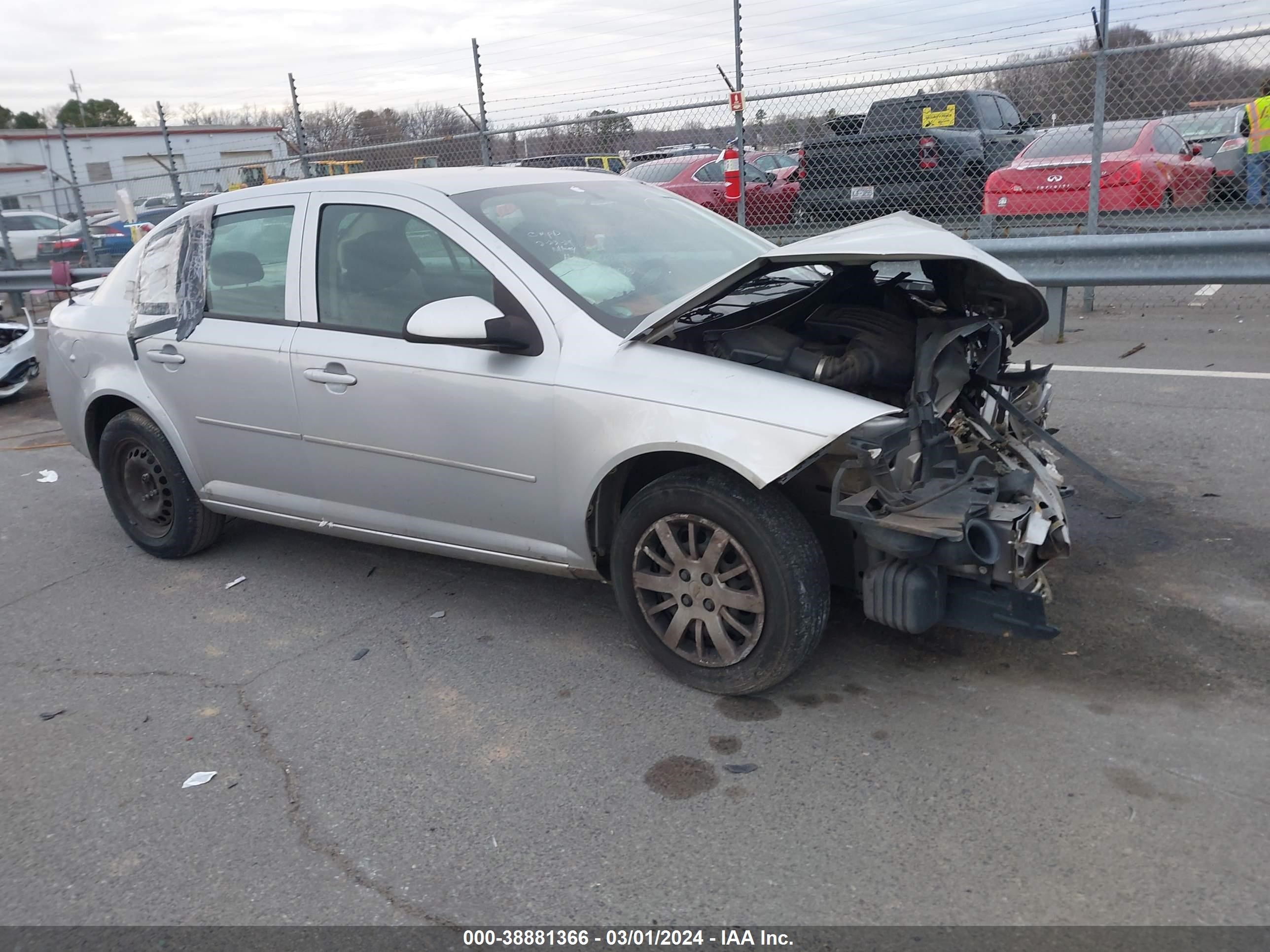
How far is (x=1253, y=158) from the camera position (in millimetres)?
10695

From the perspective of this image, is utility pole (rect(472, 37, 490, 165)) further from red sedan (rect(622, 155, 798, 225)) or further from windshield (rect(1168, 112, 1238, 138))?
windshield (rect(1168, 112, 1238, 138))

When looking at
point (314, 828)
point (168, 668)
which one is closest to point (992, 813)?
point (314, 828)

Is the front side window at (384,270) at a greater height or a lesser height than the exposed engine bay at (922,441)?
greater

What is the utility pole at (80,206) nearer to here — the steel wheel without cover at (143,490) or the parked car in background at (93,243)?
the parked car in background at (93,243)

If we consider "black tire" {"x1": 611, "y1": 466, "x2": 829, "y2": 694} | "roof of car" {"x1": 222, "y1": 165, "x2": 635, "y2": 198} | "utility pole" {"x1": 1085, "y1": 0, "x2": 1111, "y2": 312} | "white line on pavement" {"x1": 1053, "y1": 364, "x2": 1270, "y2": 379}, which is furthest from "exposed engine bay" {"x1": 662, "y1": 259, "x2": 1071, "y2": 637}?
"utility pole" {"x1": 1085, "y1": 0, "x2": 1111, "y2": 312}

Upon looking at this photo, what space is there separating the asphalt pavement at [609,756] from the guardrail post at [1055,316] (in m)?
3.69

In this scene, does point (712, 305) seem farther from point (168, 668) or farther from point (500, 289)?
point (168, 668)

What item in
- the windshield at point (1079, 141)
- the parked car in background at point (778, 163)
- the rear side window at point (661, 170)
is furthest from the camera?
the rear side window at point (661, 170)

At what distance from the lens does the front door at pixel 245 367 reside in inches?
173

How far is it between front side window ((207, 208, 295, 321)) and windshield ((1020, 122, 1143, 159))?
7824 mm

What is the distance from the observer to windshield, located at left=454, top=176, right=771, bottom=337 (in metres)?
3.85

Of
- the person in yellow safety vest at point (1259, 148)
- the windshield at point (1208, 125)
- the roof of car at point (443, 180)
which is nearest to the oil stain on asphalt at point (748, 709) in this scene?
the roof of car at point (443, 180)

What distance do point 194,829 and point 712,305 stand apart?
2.48m

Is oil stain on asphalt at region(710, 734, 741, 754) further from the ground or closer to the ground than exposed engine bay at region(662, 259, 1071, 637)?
closer to the ground
